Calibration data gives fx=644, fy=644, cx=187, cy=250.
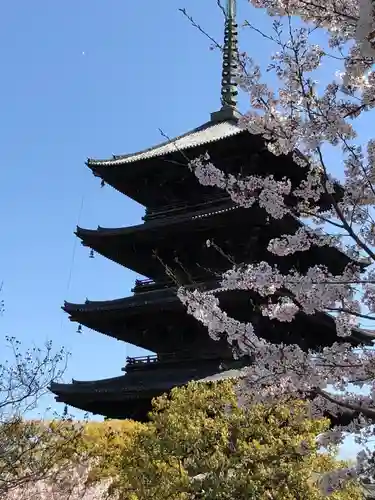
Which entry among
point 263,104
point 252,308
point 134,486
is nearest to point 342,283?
point 263,104

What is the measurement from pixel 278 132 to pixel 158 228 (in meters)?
10.7

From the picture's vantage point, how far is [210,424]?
34.4ft

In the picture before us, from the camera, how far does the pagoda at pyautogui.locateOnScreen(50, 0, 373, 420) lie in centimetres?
1470

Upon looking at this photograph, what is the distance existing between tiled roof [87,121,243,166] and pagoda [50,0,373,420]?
45 millimetres

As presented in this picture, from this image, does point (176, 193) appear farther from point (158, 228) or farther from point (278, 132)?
point (278, 132)

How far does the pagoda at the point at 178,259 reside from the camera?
14.7 meters

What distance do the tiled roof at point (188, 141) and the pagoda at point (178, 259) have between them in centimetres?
5

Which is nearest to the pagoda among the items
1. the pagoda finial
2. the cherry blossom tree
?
the pagoda finial

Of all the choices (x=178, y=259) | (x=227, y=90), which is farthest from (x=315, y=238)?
(x=227, y=90)

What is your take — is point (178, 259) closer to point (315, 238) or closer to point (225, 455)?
point (225, 455)

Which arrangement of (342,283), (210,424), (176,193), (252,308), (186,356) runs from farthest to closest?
(176,193), (186,356), (252,308), (210,424), (342,283)

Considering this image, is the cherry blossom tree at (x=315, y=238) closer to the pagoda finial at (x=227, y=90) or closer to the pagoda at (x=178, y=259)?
the pagoda at (x=178, y=259)

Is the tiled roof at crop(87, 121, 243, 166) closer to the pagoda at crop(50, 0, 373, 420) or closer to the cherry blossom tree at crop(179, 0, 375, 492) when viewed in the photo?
the pagoda at crop(50, 0, 373, 420)

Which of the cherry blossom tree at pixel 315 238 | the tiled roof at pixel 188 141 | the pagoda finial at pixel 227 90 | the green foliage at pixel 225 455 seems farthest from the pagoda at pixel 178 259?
the cherry blossom tree at pixel 315 238
